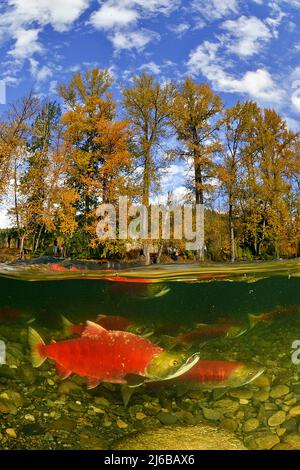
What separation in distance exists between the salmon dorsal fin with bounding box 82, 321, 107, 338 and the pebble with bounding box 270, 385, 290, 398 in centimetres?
160

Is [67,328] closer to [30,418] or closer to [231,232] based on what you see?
[30,418]

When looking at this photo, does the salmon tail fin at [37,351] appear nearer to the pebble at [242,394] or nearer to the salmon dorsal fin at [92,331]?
the salmon dorsal fin at [92,331]

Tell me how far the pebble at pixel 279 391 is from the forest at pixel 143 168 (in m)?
14.3

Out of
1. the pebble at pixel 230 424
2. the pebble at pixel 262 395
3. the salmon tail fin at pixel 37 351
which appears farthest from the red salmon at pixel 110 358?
the pebble at pixel 262 395

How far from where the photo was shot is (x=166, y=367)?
3131 mm

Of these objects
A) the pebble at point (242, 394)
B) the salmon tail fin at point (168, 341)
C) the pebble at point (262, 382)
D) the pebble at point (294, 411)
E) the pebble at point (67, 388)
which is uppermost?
the salmon tail fin at point (168, 341)

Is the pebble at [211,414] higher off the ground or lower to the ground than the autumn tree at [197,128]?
lower

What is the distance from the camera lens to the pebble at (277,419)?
3.17 meters

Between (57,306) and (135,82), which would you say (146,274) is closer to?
(57,306)

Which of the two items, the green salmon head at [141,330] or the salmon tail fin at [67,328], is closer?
the salmon tail fin at [67,328]

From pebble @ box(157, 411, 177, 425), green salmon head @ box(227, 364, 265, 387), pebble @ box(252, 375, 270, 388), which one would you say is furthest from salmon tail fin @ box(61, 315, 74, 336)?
pebble @ box(252, 375, 270, 388)

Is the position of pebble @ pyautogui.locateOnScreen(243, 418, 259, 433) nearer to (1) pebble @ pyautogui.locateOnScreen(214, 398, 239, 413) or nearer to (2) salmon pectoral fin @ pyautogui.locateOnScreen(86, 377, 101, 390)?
(1) pebble @ pyautogui.locateOnScreen(214, 398, 239, 413)

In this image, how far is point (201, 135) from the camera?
22.0m
